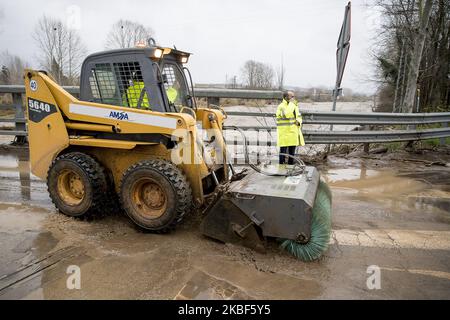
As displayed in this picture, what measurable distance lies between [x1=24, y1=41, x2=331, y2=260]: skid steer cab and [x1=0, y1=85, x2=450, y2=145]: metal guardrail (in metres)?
2.49

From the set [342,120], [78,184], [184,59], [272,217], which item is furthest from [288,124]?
[78,184]

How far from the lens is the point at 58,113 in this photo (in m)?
4.42

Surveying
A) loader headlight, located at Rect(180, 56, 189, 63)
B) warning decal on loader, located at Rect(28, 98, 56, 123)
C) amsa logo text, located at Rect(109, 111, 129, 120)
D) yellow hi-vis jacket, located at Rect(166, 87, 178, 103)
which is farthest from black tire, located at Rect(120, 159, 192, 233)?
loader headlight, located at Rect(180, 56, 189, 63)

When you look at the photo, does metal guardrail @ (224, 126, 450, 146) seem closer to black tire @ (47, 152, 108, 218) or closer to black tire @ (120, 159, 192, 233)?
black tire @ (120, 159, 192, 233)

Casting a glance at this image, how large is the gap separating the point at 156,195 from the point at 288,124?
313cm

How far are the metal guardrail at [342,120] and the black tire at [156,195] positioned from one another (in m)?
3.23

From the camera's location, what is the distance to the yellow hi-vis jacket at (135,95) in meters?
4.15

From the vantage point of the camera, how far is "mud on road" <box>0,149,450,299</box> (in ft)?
9.68

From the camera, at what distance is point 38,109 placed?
15.0 feet

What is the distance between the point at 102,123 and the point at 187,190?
138 centimetres

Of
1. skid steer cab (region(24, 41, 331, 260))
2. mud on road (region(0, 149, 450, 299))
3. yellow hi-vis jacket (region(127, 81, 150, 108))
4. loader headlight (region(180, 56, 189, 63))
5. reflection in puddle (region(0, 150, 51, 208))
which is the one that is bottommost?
mud on road (region(0, 149, 450, 299))

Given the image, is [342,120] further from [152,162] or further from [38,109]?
[38,109]

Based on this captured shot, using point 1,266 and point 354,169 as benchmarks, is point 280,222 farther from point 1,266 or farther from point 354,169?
point 354,169

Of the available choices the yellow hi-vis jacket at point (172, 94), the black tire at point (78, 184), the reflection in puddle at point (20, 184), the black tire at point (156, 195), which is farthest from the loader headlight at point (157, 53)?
the reflection in puddle at point (20, 184)
